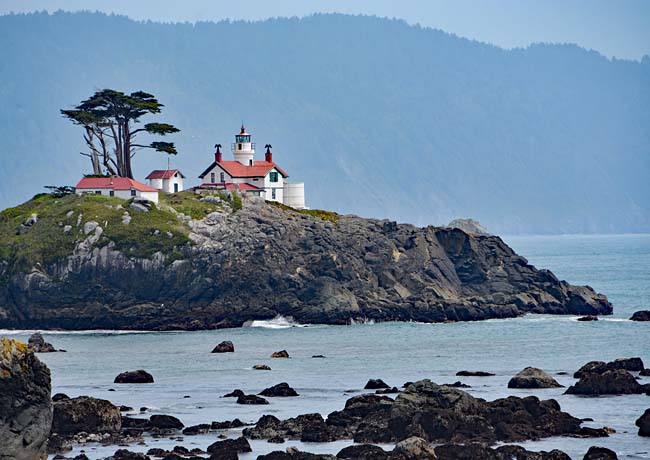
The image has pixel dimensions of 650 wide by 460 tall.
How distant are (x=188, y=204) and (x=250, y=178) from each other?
1356 cm

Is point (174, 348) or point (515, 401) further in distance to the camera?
point (174, 348)

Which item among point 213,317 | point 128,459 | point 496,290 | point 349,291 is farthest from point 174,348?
point 128,459

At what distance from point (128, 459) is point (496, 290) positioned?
73.6m

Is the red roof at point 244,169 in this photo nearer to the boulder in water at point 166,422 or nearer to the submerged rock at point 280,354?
the submerged rock at point 280,354

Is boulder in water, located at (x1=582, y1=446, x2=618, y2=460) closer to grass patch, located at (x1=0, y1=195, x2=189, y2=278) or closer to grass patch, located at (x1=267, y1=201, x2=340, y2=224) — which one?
grass patch, located at (x1=0, y1=195, x2=189, y2=278)

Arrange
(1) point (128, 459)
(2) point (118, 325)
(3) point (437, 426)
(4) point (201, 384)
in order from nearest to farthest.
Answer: (1) point (128, 459)
(3) point (437, 426)
(4) point (201, 384)
(2) point (118, 325)

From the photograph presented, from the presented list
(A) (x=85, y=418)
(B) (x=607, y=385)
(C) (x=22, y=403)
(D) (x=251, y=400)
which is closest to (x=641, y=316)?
(B) (x=607, y=385)

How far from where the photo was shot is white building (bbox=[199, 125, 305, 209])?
126963 millimetres

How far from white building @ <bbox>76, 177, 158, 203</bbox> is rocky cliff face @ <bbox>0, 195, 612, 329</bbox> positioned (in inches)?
280

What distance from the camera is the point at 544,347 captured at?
83562 mm

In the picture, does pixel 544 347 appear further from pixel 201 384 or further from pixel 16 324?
pixel 16 324

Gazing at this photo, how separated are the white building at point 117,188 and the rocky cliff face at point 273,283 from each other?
7122 millimetres

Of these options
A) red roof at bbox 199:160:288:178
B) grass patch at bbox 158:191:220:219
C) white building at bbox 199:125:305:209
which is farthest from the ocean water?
red roof at bbox 199:160:288:178

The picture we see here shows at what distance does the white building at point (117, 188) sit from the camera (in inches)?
4564
